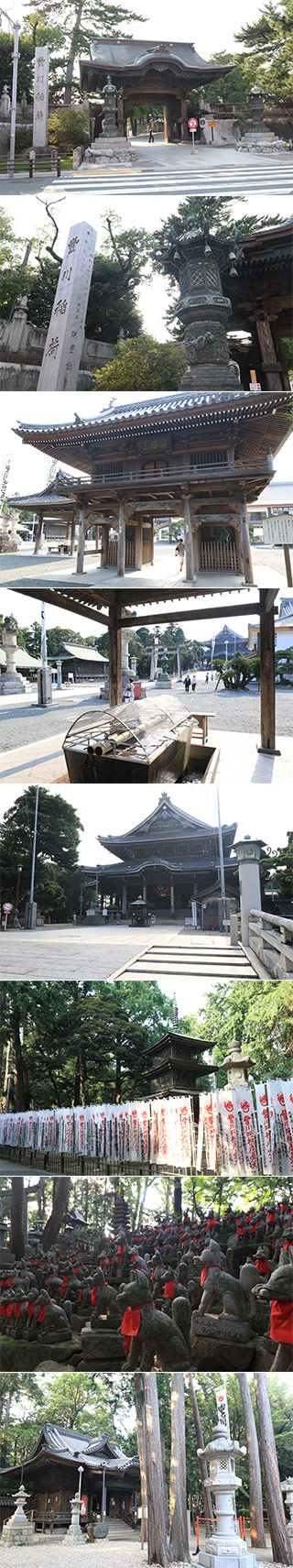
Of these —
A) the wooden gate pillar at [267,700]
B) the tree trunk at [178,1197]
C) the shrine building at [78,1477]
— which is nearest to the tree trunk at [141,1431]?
→ the shrine building at [78,1477]

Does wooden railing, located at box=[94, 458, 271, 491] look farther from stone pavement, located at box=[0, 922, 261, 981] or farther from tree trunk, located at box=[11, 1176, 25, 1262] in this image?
tree trunk, located at box=[11, 1176, 25, 1262]

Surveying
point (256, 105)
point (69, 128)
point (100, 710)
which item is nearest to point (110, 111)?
point (69, 128)

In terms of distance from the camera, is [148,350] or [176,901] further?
[176,901]

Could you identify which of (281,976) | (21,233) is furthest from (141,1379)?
(21,233)

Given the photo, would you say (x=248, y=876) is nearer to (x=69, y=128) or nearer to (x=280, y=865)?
(x=280, y=865)

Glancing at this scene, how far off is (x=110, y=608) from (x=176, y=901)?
141 cm

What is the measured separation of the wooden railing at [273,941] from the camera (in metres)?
5.27

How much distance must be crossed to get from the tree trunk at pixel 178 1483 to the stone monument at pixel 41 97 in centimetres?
535

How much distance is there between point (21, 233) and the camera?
503 cm

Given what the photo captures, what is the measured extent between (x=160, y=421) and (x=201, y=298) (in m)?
0.63

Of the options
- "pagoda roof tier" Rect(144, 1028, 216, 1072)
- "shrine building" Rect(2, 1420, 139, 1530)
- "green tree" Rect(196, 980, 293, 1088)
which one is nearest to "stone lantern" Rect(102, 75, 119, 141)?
"green tree" Rect(196, 980, 293, 1088)

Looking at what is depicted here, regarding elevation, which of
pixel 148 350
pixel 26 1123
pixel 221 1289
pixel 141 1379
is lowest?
pixel 141 1379

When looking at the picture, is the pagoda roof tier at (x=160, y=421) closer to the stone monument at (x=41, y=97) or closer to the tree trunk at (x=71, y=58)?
the stone monument at (x=41, y=97)

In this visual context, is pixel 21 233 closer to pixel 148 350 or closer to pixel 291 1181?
pixel 148 350
